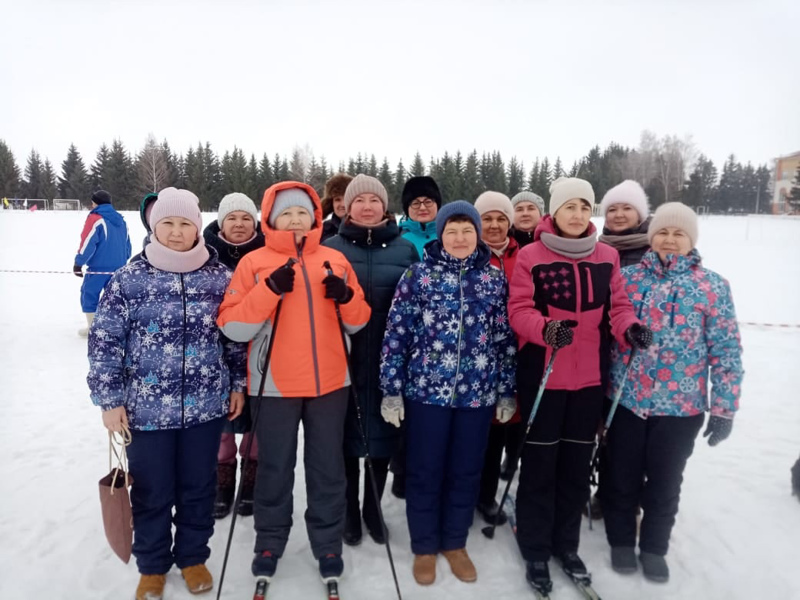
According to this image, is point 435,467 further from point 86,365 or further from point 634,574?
point 86,365

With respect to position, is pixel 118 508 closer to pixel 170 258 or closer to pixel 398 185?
pixel 170 258

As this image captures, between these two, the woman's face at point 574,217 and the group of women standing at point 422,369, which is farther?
the woman's face at point 574,217

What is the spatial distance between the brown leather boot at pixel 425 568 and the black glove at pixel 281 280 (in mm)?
1774

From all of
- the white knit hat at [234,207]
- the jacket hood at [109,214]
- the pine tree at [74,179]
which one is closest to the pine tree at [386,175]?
the pine tree at [74,179]

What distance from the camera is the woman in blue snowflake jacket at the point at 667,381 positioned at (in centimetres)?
273

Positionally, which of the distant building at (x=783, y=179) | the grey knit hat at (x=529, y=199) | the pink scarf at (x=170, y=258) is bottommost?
the pink scarf at (x=170, y=258)

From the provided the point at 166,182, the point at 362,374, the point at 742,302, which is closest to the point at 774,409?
the point at 362,374

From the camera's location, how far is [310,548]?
308cm

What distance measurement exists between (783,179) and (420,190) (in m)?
55.9

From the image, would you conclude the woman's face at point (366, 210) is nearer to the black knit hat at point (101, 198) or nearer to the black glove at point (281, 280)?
the black glove at point (281, 280)

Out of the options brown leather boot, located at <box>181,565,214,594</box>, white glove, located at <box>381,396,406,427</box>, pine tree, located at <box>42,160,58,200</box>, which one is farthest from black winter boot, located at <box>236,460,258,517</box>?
pine tree, located at <box>42,160,58,200</box>

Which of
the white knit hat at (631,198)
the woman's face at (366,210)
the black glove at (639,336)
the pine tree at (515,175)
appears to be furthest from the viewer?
the pine tree at (515,175)

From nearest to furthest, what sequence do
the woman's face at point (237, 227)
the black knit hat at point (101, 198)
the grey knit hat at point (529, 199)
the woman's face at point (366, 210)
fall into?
the woman's face at point (366, 210) → the woman's face at point (237, 227) → the grey knit hat at point (529, 199) → the black knit hat at point (101, 198)

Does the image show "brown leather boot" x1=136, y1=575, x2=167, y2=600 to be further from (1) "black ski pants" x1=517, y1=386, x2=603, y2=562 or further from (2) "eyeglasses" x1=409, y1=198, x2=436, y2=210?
(2) "eyeglasses" x1=409, y1=198, x2=436, y2=210
